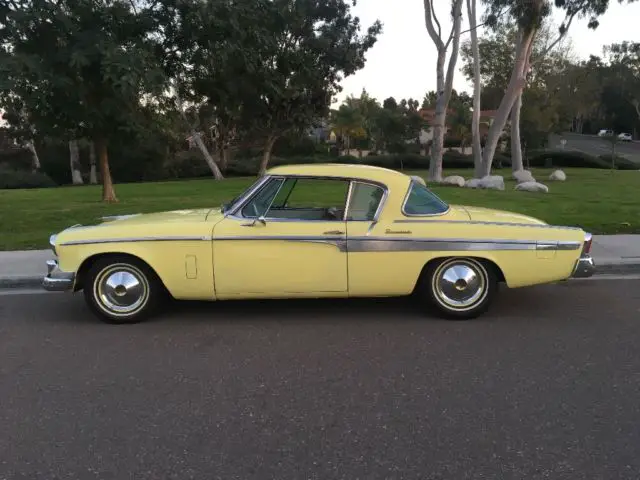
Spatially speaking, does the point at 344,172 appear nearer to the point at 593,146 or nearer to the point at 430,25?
the point at 430,25

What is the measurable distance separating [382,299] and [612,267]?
3.36m

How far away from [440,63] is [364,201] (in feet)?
65.4

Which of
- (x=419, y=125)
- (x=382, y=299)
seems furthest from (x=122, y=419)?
(x=419, y=125)

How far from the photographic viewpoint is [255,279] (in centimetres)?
511

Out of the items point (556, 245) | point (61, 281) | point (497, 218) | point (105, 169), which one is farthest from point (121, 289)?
point (105, 169)

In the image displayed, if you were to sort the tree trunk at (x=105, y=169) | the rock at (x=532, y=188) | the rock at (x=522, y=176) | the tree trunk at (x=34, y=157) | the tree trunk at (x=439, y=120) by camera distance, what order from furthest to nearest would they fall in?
the tree trunk at (x=34, y=157), the rock at (x=522, y=176), the tree trunk at (x=439, y=120), the rock at (x=532, y=188), the tree trunk at (x=105, y=169)

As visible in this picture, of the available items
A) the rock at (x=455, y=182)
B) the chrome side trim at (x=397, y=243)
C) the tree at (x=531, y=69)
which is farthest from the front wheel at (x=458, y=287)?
the tree at (x=531, y=69)

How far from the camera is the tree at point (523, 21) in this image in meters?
19.4

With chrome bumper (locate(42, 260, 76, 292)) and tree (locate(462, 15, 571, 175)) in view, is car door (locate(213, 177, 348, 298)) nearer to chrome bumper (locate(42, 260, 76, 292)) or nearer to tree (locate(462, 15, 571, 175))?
chrome bumper (locate(42, 260, 76, 292))

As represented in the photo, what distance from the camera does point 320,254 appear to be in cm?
510

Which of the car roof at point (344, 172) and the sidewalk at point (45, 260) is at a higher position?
the car roof at point (344, 172)

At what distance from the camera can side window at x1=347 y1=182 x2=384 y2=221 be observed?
5219 millimetres

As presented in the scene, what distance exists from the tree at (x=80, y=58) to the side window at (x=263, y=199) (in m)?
6.15

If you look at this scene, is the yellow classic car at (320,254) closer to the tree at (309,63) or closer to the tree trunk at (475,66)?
the tree trunk at (475,66)
